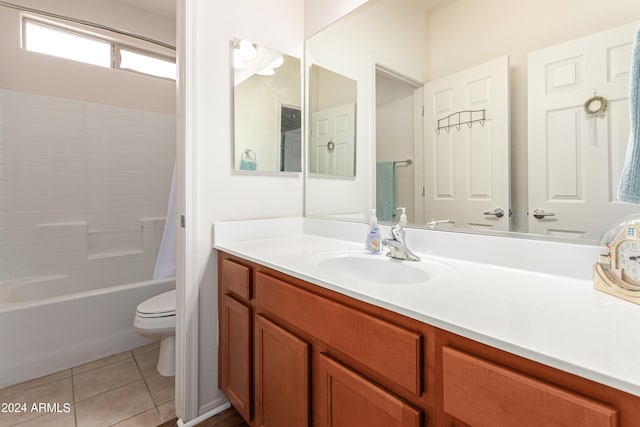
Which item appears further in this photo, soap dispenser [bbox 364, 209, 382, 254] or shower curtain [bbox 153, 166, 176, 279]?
shower curtain [bbox 153, 166, 176, 279]

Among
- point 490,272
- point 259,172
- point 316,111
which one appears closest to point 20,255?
point 259,172

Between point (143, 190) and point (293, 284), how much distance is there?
2.26 meters

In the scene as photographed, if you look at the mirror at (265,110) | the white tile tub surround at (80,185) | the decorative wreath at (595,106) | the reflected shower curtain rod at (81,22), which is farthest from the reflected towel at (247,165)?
the reflected shower curtain rod at (81,22)

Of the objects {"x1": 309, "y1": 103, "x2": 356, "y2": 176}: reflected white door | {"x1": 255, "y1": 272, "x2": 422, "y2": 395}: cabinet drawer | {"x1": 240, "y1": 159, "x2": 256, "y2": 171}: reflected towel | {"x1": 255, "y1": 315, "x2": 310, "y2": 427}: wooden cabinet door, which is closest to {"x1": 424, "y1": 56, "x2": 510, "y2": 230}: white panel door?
{"x1": 309, "y1": 103, "x2": 356, "y2": 176}: reflected white door

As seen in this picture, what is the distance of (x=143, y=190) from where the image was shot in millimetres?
2615

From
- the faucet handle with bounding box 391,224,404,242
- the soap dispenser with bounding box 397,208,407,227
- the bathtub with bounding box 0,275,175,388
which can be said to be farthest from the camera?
the bathtub with bounding box 0,275,175,388

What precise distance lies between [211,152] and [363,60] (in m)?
0.92

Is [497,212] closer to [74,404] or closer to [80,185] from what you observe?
[74,404]

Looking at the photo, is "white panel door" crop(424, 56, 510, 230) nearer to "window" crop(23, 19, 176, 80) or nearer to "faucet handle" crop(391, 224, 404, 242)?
"faucet handle" crop(391, 224, 404, 242)

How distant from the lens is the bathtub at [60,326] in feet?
5.26

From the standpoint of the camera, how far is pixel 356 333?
2.40 feet

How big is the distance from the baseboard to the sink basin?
3.01 feet

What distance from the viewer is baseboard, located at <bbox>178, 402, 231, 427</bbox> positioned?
1.33 meters

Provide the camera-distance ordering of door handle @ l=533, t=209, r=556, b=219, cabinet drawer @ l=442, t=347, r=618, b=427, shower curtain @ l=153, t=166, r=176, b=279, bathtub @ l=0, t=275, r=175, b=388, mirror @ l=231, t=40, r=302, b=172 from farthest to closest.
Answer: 1. shower curtain @ l=153, t=166, r=176, b=279
2. bathtub @ l=0, t=275, r=175, b=388
3. mirror @ l=231, t=40, r=302, b=172
4. door handle @ l=533, t=209, r=556, b=219
5. cabinet drawer @ l=442, t=347, r=618, b=427
